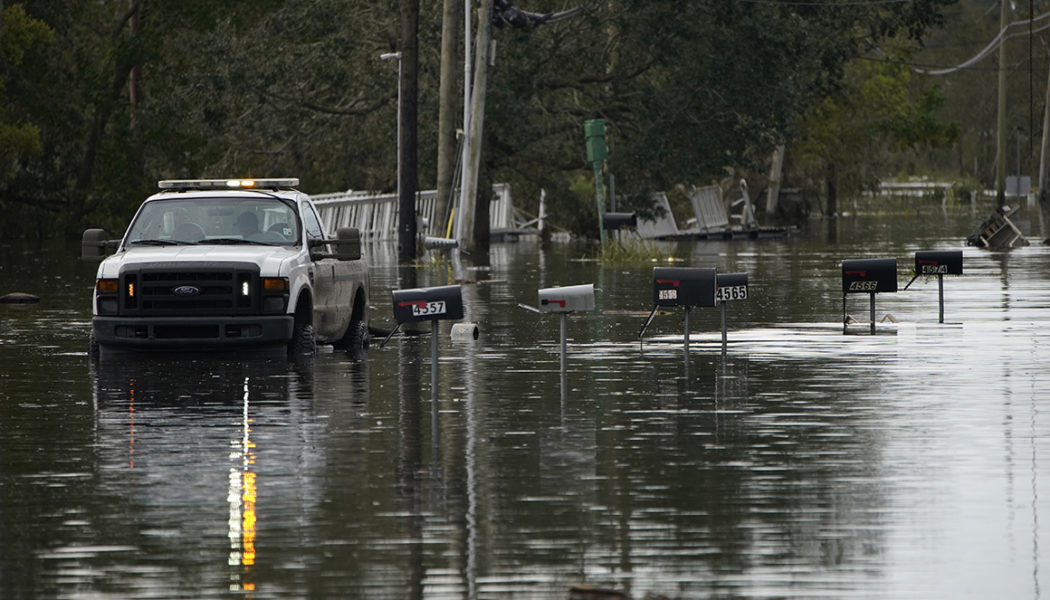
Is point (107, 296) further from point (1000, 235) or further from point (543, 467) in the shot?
point (1000, 235)

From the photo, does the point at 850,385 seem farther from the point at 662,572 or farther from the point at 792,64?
the point at 792,64

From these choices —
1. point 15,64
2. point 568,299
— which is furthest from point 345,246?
point 15,64

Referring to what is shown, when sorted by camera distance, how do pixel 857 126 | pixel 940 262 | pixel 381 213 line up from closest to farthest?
pixel 940 262
pixel 381 213
pixel 857 126

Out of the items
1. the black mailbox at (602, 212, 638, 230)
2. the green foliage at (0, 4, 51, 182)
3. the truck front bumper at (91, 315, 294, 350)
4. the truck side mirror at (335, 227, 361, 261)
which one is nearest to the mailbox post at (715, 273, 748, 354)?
the truck side mirror at (335, 227, 361, 261)

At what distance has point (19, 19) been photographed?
63.3 metres

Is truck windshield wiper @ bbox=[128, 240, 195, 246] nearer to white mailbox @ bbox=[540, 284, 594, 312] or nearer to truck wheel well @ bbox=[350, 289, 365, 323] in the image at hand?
truck wheel well @ bbox=[350, 289, 365, 323]

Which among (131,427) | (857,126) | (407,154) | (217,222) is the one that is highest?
(857,126)

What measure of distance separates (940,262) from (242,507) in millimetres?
15139

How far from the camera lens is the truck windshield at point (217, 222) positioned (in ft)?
70.2

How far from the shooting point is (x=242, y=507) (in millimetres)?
11477

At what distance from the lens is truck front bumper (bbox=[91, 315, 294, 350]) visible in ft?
66.6

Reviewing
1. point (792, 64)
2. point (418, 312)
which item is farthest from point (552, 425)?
point (792, 64)

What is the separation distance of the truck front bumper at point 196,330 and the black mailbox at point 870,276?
6.88 m

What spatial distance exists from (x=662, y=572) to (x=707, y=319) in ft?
57.4
